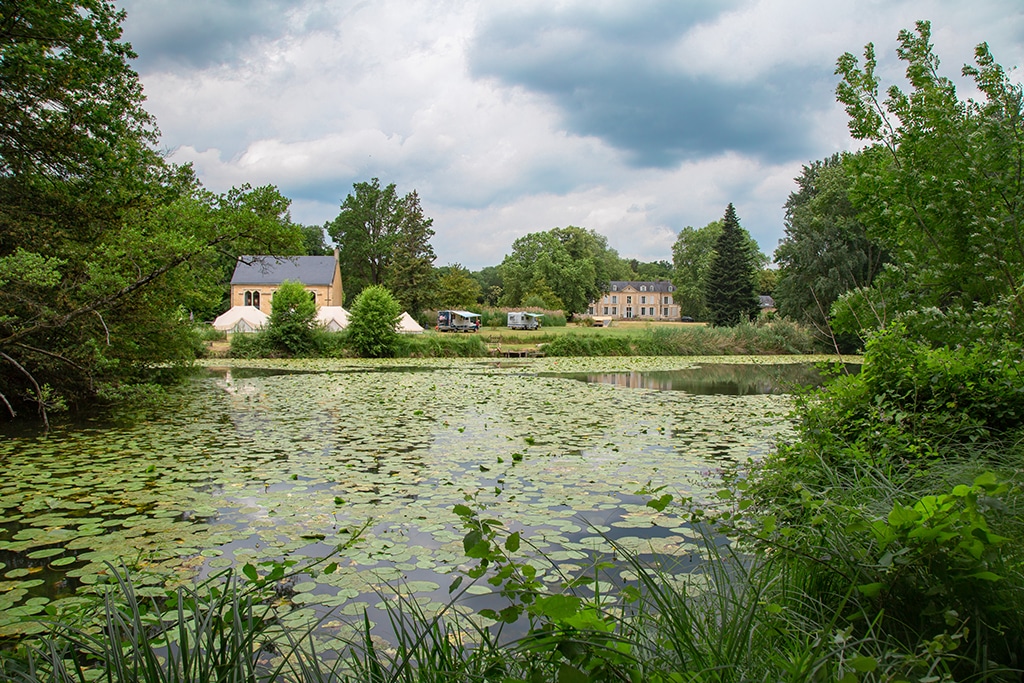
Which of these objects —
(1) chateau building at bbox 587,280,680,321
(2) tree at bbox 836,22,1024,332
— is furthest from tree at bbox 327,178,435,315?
(2) tree at bbox 836,22,1024,332

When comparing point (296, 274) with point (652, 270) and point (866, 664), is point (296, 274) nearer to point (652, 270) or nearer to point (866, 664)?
point (866, 664)

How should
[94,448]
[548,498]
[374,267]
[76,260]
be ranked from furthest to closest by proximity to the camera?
1. [374,267]
2. [76,260]
3. [94,448]
4. [548,498]

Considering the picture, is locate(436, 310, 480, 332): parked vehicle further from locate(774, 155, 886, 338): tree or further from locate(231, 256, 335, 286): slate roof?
locate(774, 155, 886, 338): tree

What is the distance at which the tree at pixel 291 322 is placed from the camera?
916 inches

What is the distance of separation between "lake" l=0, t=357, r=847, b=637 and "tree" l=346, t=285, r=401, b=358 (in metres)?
11.8

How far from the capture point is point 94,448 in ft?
22.3

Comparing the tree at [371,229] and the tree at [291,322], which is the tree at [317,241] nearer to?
the tree at [371,229]

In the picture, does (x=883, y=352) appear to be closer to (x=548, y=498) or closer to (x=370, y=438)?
(x=548, y=498)

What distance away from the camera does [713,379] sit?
55.2ft

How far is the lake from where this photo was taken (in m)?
3.46

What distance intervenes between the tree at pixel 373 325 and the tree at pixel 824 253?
1710cm

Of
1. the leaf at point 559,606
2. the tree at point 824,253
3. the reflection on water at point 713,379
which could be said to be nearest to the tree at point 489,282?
the tree at point 824,253

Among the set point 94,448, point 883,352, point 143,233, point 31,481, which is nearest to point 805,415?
point 883,352

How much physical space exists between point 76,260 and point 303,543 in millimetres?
7185
